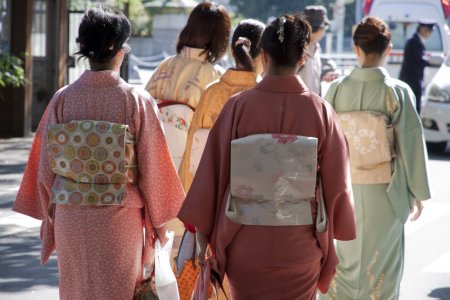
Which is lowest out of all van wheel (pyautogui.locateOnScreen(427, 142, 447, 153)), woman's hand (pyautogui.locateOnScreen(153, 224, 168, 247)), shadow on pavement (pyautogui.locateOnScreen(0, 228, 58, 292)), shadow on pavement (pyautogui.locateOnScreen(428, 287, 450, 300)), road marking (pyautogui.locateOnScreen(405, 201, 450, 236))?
van wheel (pyautogui.locateOnScreen(427, 142, 447, 153))

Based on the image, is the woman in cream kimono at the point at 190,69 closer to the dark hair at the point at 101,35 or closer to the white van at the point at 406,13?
the dark hair at the point at 101,35

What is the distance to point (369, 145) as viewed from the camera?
19.1ft

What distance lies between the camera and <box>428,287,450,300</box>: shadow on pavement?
7098mm

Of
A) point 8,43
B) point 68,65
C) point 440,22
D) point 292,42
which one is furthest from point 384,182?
point 440,22

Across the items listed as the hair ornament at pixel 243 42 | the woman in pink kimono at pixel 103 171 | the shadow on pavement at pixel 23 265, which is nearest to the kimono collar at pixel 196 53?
the hair ornament at pixel 243 42

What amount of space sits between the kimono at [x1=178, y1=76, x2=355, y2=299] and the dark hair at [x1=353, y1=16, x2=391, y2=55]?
1.49m

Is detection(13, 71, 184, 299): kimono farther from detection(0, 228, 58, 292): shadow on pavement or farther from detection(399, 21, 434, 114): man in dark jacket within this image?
detection(399, 21, 434, 114): man in dark jacket

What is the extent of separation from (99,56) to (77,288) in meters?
1.04

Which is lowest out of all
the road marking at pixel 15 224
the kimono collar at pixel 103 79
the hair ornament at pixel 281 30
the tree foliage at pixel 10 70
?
the road marking at pixel 15 224

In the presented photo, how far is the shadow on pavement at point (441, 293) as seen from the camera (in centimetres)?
710

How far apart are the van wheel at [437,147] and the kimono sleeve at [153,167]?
11.3 m

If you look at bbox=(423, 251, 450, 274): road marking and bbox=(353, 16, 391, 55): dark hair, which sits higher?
bbox=(353, 16, 391, 55): dark hair

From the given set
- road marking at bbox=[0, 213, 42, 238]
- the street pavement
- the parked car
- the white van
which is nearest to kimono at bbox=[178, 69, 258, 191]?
the street pavement

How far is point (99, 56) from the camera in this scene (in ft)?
15.7
